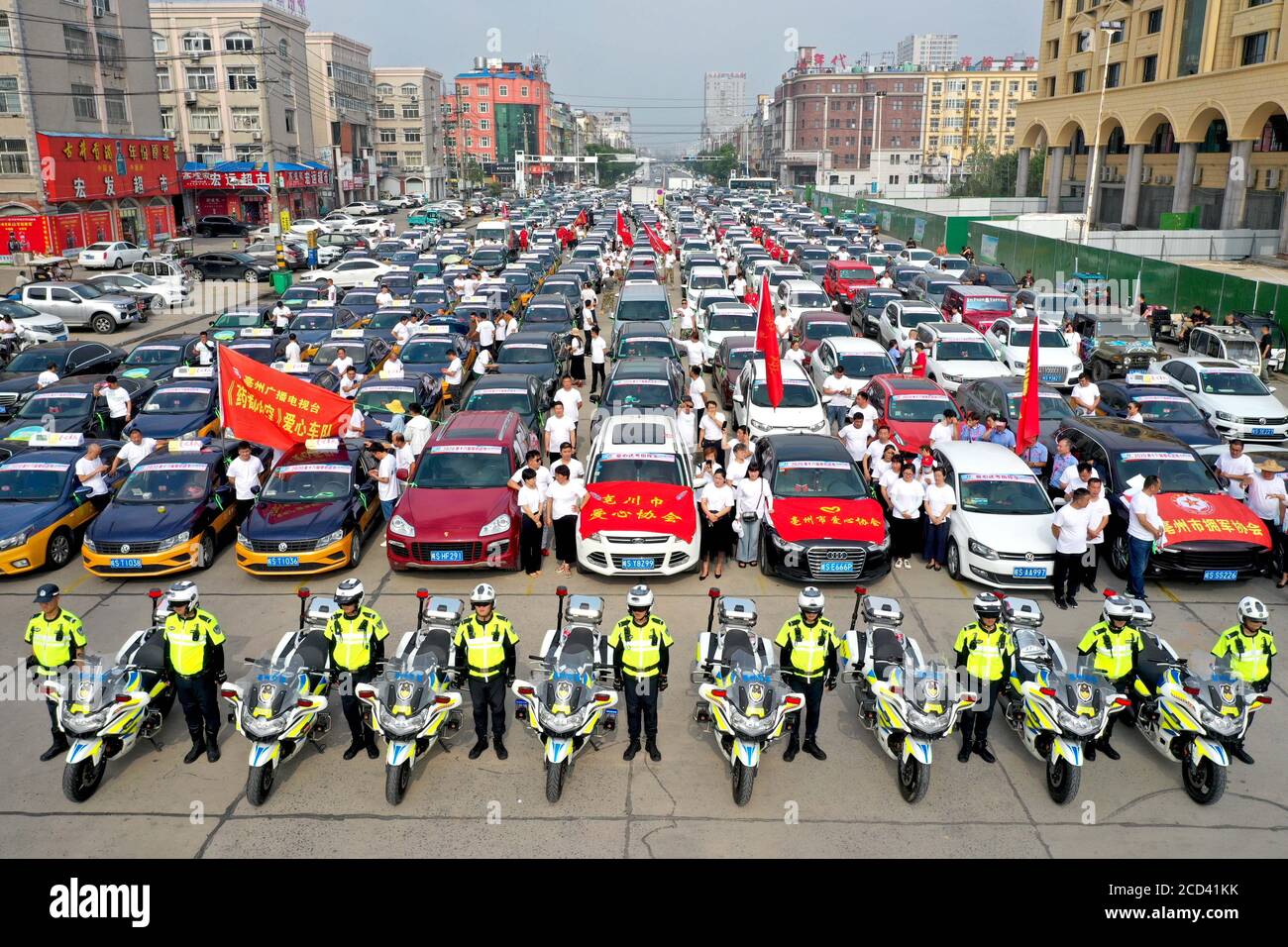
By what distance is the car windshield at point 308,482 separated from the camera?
42.1ft

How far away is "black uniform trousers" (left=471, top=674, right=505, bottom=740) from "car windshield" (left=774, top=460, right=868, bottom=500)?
18.0ft

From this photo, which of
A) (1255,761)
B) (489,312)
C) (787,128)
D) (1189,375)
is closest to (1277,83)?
(1189,375)

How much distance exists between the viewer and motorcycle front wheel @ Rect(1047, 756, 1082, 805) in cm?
757

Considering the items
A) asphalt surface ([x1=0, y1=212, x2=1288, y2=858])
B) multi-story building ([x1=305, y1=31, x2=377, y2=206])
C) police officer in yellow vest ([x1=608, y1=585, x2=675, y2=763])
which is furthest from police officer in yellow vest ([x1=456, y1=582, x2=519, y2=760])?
multi-story building ([x1=305, y1=31, x2=377, y2=206])

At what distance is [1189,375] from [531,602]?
49.2 ft

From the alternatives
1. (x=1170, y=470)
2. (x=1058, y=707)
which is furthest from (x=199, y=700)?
(x=1170, y=470)

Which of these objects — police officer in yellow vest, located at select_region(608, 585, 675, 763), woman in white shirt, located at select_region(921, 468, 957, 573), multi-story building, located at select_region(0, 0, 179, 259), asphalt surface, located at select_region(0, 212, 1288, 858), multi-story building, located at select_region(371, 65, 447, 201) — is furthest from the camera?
multi-story building, located at select_region(371, 65, 447, 201)

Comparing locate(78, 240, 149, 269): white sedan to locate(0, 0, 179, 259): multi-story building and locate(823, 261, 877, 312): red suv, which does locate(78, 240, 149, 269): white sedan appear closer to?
locate(0, 0, 179, 259): multi-story building

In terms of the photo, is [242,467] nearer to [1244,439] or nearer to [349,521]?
[349,521]

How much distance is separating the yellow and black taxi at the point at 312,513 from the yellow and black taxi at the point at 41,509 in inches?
102

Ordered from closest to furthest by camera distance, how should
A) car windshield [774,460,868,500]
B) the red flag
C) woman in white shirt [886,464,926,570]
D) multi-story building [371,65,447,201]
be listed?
woman in white shirt [886,464,926,570], car windshield [774,460,868,500], the red flag, multi-story building [371,65,447,201]

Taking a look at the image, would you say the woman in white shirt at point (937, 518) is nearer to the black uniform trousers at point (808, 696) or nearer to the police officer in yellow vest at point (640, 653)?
the black uniform trousers at point (808, 696)

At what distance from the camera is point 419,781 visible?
8055 mm

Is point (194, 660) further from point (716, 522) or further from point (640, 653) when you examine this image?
point (716, 522)
